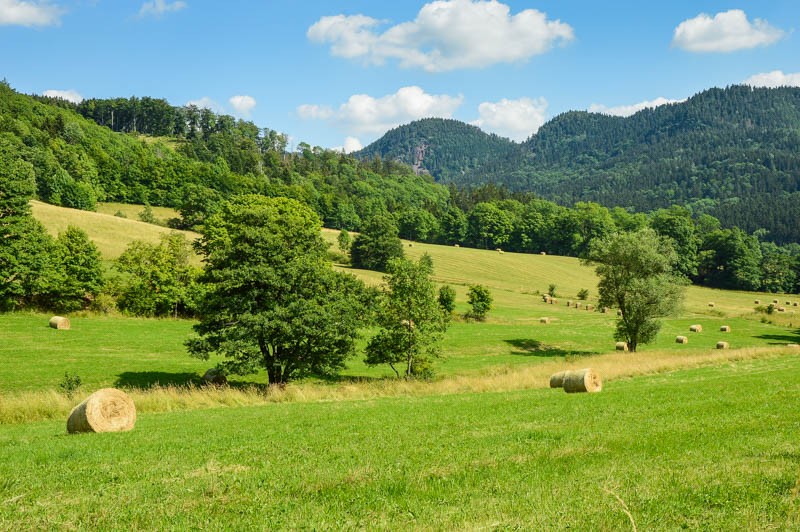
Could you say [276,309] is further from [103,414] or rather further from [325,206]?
[325,206]

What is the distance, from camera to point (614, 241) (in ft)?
175

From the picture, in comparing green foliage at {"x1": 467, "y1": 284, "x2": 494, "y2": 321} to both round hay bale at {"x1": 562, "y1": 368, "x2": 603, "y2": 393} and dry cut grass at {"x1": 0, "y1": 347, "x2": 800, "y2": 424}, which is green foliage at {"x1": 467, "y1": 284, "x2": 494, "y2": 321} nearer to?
dry cut grass at {"x1": 0, "y1": 347, "x2": 800, "y2": 424}

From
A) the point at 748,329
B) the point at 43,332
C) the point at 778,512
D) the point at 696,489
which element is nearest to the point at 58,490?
the point at 696,489

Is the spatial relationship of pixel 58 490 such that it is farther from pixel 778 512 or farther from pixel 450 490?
pixel 778 512

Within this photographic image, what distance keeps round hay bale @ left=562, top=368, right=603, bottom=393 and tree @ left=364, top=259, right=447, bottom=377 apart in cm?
1404

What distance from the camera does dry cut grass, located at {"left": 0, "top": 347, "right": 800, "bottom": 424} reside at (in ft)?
71.6

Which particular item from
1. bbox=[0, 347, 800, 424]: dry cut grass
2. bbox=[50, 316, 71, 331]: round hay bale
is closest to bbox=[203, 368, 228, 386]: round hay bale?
bbox=[0, 347, 800, 424]: dry cut grass

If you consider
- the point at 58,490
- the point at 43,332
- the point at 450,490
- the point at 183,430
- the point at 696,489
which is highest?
the point at 696,489

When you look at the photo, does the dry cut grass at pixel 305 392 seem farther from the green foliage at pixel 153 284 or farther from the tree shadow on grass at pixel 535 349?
the green foliage at pixel 153 284

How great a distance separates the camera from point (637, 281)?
50.0 m

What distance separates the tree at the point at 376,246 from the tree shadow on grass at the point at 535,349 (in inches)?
2324

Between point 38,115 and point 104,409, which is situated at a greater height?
point 38,115

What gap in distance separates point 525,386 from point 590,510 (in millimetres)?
Result: 21417

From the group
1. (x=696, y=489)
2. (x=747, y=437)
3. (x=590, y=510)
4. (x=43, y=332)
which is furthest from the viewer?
(x=43, y=332)
